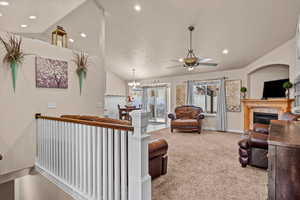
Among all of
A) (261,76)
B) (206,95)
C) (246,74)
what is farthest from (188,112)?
(261,76)

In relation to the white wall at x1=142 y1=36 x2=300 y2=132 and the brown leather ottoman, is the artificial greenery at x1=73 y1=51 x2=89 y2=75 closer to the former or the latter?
the brown leather ottoman

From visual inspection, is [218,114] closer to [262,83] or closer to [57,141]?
[262,83]

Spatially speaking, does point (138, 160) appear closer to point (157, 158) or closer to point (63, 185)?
point (157, 158)

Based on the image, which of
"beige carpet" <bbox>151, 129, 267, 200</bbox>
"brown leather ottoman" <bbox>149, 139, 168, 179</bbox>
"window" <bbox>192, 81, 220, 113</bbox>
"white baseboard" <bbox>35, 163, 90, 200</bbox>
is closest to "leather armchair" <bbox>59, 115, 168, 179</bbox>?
"brown leather ottoman" <bbox>149, 139, 168, 179</bbox>

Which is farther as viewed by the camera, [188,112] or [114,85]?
[114,85]

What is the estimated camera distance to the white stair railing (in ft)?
4.74

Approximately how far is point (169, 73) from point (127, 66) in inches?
78.0

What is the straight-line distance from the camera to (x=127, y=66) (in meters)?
7.44

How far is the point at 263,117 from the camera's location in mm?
5320

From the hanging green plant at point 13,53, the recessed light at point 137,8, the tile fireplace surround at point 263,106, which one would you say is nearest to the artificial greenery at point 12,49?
the hanging green plant at point 13,53

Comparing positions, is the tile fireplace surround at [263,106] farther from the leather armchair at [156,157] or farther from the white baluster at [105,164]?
the white baluster at [105,164]

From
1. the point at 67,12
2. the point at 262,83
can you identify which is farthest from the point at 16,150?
the point at 262,83

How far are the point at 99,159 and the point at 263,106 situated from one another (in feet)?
17.7

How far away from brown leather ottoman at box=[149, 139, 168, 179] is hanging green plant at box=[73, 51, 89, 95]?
2.39 metres
